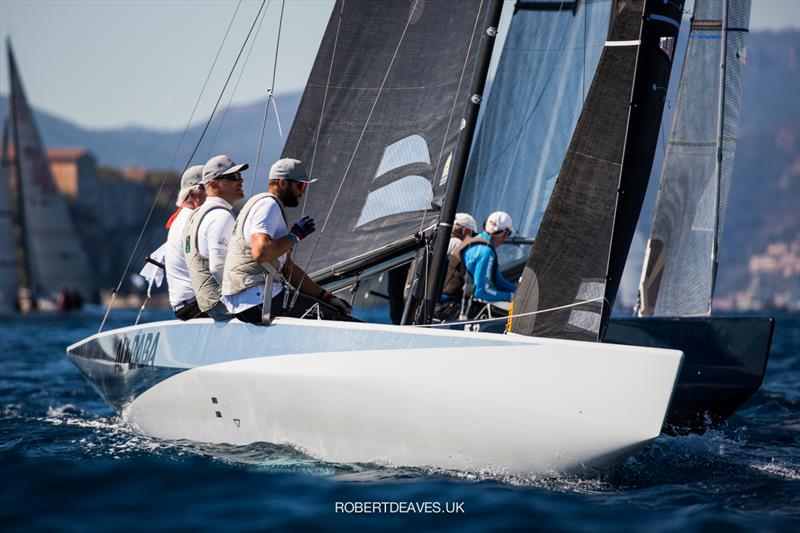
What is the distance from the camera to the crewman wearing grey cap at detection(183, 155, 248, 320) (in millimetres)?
6211

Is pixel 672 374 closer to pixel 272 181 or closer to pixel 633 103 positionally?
pixel 633 103

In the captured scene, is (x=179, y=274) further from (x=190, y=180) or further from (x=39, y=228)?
(x=39, y=228)

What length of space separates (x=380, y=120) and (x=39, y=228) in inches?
1458

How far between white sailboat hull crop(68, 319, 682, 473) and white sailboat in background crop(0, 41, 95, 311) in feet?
116

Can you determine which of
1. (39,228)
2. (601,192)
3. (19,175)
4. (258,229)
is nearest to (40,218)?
(39,228)

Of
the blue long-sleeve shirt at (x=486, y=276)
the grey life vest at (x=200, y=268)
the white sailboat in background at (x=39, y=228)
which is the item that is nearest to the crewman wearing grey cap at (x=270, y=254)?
the grey life vest at (x=200, y=268)

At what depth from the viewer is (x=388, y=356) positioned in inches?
213

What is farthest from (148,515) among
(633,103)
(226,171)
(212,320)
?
(633,103)

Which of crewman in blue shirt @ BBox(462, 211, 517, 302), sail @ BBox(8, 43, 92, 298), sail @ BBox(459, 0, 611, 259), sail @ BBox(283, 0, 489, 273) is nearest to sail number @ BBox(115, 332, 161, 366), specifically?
sail @ BBox(283, 0, 489, 273)

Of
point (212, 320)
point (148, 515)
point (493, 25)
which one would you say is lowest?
point (148, 515)

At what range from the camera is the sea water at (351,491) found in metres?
4.51

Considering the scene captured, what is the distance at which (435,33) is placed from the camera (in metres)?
7.49

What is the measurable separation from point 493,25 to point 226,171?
6.42 ft

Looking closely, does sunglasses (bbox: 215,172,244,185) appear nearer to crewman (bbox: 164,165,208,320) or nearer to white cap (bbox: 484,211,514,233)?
crewman (bbox: 164,165,208,320)
